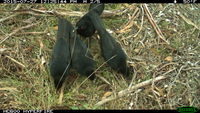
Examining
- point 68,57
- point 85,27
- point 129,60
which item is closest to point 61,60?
point 68,57

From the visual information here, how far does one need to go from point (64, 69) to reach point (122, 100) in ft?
1.84

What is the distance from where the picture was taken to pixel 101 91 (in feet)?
9.63

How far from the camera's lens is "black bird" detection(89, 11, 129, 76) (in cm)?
296

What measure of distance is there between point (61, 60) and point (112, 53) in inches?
17.9

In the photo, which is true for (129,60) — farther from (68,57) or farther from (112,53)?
(68,57)

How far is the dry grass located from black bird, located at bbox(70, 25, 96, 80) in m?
0.12

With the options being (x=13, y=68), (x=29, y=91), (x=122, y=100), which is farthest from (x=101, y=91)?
(x=13, y=68)

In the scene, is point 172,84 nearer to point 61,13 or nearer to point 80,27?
point 80,27

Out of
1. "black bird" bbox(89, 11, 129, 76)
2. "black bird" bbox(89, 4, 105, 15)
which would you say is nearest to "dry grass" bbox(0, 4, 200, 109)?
"black bird" bbox(89, 11, 129, 76)

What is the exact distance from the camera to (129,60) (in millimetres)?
3133

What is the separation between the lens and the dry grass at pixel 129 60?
286cm

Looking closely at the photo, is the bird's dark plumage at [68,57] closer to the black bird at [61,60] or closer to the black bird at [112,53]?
the black bird at [61,60]

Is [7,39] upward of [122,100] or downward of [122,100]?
upward

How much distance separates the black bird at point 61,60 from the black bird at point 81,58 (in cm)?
5
